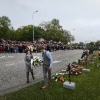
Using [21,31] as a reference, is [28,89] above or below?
below

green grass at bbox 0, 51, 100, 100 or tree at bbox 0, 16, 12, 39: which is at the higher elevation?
tree at bbox 0, 16, 12, 39

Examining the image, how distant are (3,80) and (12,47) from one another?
1043 inches

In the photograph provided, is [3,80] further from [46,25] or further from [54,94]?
[46,25]

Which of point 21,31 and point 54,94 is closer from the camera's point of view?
point 54,94

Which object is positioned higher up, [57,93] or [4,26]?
[4,26]

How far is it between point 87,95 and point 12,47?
100 ft

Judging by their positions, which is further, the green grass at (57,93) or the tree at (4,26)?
the tree at (4,26)

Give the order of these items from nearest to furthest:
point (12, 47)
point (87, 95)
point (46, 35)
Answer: point (87, 95), point (12, 47), point (46, 35)

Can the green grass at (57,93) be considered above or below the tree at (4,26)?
below

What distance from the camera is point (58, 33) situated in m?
108

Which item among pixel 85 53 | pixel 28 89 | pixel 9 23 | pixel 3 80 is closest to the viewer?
pixel 28 89

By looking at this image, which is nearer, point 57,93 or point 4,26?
point 57,93

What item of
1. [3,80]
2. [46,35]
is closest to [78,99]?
[3,80]

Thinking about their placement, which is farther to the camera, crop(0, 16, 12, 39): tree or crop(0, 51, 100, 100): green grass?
crop(0, 16, 12, 39): tree
